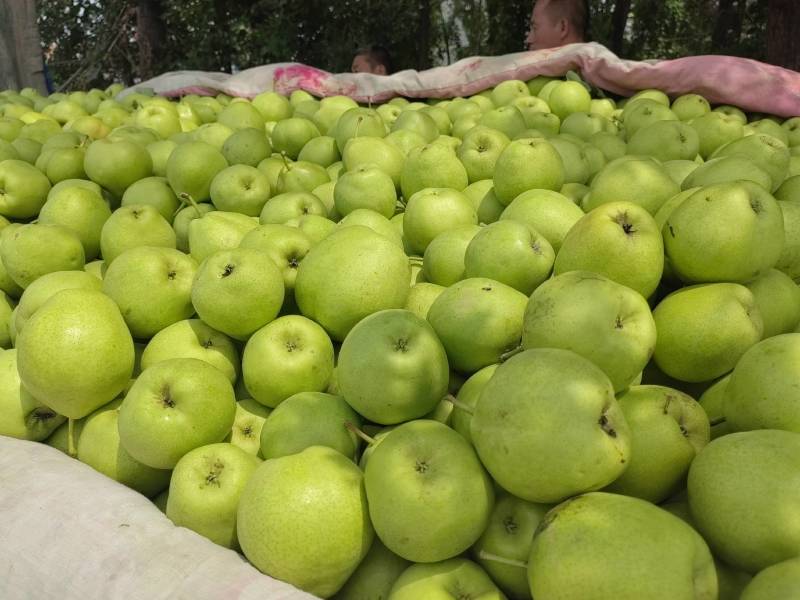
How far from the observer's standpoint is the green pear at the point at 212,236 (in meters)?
2.34

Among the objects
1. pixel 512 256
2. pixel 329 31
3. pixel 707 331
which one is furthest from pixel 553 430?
pixel 329 31

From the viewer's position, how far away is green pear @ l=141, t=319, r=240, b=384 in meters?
1.95

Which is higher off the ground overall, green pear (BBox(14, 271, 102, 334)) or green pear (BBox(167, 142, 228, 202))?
green pear (BBox(167, 142, 228, 202))

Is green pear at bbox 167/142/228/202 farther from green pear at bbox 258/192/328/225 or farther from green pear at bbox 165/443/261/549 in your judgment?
green pear at bbox 165/443/261/549

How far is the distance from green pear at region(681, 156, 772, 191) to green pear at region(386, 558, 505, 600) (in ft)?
5.15

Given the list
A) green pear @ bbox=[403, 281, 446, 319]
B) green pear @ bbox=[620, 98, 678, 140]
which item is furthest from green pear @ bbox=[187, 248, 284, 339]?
green pear @ bbox=[620, 98, 678, 140]

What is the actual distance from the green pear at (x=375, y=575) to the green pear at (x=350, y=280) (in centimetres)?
74

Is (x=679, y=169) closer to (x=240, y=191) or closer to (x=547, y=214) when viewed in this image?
(x=547, y=214)

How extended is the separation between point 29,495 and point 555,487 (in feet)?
4.43

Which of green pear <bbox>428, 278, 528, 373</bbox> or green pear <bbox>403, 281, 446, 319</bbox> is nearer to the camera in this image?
green pear <bbox>428, 278, 528, 373</bbox>

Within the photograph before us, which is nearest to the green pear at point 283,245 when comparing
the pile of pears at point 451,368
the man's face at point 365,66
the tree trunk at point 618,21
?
the pile of pears at point 451,368

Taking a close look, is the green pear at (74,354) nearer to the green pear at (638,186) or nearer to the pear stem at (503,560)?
the pear stem at (503,560)

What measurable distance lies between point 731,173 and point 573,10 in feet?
14.1

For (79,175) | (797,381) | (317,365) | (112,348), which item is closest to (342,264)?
(317,365)
